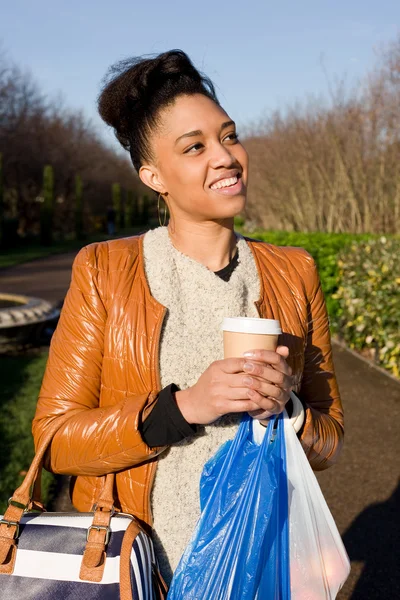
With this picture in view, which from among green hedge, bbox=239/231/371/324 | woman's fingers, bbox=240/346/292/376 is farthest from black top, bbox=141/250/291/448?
green hedge, bbox=239/231/371/324

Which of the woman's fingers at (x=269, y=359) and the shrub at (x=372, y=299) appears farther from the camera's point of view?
the shrub at (x=372, y=299)

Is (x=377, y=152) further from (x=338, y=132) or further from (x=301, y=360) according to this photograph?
(x=301, y=360)

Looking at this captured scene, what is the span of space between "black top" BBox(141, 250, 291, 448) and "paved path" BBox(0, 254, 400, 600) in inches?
94.2

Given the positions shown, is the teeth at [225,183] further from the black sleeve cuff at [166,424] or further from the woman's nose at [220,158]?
the black sleeve cuff at [166,424]

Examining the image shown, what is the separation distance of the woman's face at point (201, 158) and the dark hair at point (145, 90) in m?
0.04

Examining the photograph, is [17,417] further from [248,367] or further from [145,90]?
[248,367]

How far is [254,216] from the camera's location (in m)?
21.0

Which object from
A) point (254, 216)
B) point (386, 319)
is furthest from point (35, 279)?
point (386, 319)

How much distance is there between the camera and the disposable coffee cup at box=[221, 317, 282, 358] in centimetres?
125

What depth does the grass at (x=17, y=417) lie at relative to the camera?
4387mm

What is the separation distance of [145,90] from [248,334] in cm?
78

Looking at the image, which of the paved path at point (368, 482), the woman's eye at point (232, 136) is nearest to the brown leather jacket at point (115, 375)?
the woman's eye at point (232, 136)

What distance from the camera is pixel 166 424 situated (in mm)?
1390

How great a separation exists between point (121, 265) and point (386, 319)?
5723mm
